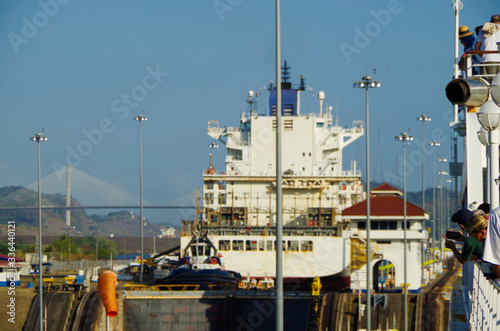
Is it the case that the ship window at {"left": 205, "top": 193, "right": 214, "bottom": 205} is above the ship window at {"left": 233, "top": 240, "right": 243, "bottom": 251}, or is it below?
above

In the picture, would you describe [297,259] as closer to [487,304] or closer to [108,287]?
[108,287]

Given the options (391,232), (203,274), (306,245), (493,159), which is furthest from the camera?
(306,245)

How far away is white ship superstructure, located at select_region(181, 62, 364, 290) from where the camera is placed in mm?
60094

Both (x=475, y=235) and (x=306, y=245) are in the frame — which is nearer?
(x=475, y=235)

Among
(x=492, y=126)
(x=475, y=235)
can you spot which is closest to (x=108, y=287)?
(x=492, y=126)

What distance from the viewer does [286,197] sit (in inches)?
2574

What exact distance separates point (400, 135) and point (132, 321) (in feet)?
79.8

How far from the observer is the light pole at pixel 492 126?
38.1ft

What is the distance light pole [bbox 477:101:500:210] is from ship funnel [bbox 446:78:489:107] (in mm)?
220

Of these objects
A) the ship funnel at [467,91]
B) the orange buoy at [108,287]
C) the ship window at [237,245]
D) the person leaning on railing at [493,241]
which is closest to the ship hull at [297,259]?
the ship window at [237,245]

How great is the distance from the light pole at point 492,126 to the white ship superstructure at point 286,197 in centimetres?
4733

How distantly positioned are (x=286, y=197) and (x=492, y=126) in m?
53.7

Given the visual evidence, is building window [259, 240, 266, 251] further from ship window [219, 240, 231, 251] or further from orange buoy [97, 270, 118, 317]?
orange buoy [97, 270, 118, 317]

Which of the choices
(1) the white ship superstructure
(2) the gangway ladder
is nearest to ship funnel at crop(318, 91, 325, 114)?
(1) the white ship superstructure
